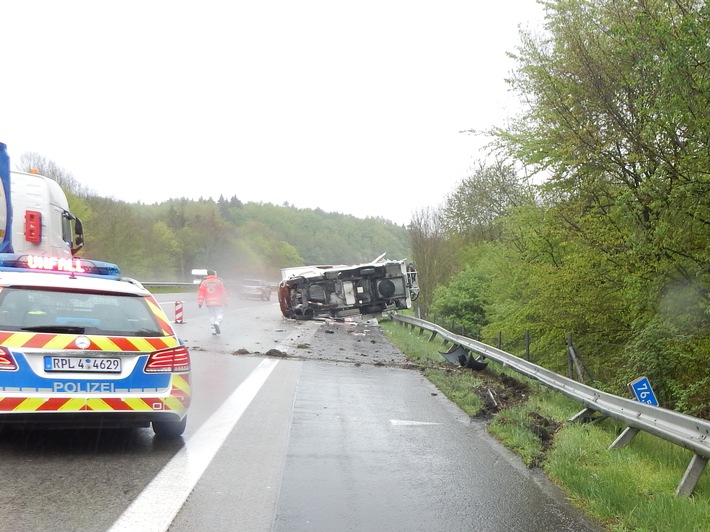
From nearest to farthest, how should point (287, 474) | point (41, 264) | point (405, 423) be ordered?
point (287, 474) < point (41, 264) < point (405, 423)

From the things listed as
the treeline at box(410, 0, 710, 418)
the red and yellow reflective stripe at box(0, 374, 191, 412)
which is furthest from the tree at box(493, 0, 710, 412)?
the red and yellow reflective stripe at box(0, 374, 191, 412)

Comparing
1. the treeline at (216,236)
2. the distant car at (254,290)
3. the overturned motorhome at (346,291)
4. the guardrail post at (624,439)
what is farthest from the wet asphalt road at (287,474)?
the distant car at (254,290)

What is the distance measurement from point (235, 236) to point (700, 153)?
300 feet

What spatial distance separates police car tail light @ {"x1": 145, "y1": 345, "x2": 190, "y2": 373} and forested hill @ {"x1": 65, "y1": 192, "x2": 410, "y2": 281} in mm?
28453

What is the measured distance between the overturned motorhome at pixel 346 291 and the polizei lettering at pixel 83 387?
2085 centimetres

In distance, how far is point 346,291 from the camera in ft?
85.7

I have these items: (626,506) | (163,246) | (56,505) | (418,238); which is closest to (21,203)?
(56,505)

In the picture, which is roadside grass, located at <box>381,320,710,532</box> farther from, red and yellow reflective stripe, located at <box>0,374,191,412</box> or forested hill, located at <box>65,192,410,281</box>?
forested hill, located at <box>65,192,410,281</box>

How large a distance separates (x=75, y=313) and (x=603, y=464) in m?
4.66

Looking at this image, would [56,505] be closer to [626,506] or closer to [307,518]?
[307,518]

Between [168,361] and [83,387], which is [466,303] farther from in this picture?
[83,387]

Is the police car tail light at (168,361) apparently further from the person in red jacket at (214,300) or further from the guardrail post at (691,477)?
the person in red jacket at (214,300)

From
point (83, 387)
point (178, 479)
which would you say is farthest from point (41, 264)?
point (178, 479)

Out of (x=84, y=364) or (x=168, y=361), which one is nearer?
(x=84, y=364)
